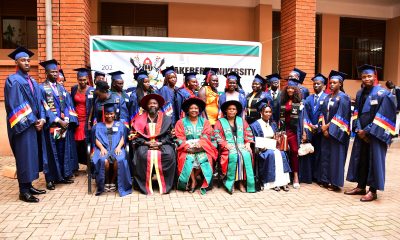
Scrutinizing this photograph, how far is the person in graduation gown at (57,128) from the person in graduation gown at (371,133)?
4.80 metres

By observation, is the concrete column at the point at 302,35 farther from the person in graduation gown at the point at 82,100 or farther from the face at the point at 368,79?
the person in graduation gown at the point at 82,100

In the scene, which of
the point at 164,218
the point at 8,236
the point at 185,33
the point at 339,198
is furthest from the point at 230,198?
the point at 185,33

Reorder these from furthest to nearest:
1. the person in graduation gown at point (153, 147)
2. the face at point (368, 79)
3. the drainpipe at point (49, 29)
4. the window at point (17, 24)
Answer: the window at point (17, 24), the drainpipe at point (49, 29), the person in graduation gown at point (153, 147), the face at point (368, 79)

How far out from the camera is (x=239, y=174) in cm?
573

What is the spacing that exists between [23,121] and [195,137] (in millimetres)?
2645

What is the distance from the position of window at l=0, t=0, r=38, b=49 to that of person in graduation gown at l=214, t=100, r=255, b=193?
737 centimetres

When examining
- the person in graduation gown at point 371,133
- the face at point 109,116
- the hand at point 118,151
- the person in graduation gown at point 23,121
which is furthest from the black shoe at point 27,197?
the person in graduation gown at point 371,133

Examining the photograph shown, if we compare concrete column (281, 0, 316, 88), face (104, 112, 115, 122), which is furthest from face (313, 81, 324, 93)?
face (104, 112, 115, 122)

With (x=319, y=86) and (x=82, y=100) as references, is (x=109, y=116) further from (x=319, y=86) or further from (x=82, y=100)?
(x=319, y=86)

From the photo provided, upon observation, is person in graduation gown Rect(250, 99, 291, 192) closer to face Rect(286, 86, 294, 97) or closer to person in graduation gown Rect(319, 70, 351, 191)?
face Rect(286, 86, 294, 97)

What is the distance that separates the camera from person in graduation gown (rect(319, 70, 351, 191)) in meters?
5.80

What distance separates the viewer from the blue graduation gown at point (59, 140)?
5648 millimetres

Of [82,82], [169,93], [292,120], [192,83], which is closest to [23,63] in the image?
[82,82]

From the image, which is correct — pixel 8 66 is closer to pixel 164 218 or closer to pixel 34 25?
pixel 34 25
